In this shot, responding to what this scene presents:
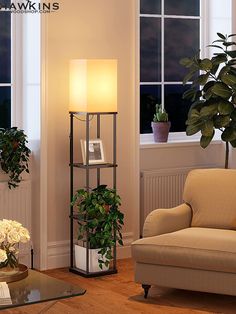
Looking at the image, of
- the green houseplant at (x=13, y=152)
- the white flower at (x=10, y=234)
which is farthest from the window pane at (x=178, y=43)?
the white flower at (x=10, y=234)

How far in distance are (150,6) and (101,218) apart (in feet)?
7.13

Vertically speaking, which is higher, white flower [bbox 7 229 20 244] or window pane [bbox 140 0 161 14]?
window pane [bbox 140 0 161 14]

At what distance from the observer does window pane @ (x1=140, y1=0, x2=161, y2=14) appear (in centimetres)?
722

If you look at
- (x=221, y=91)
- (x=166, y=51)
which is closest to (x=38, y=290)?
(x=221, y=91)

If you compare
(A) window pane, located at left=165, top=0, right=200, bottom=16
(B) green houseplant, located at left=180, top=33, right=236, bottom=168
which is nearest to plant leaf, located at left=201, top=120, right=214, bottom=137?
(B) green houseplant, located at left=180, top=33, right=236, bottom=168

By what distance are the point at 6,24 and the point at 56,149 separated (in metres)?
1.07

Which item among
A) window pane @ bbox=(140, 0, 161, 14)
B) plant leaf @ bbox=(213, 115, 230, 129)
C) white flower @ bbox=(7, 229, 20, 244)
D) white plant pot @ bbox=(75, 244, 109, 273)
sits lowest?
white plant pot @ bbox=(75, 244, 109, 273)

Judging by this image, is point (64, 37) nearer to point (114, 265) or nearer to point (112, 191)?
point (112, 191)

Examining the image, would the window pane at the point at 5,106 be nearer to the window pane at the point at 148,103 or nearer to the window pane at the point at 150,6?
the window pane at the point at 148,103

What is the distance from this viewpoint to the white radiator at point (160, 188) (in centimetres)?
702

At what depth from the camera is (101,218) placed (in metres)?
6.17

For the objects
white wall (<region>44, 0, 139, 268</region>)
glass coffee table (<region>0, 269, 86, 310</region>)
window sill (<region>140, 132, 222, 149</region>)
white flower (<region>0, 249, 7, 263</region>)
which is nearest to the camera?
glass coffee table (<region>0, 269, 86, 310</region>)

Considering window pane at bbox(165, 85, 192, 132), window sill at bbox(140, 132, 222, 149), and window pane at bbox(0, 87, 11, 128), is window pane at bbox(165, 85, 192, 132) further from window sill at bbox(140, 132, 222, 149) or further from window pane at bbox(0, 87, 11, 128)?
window pane at bbox(0, 87, 11, 128)

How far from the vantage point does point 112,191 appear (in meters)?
6.23
